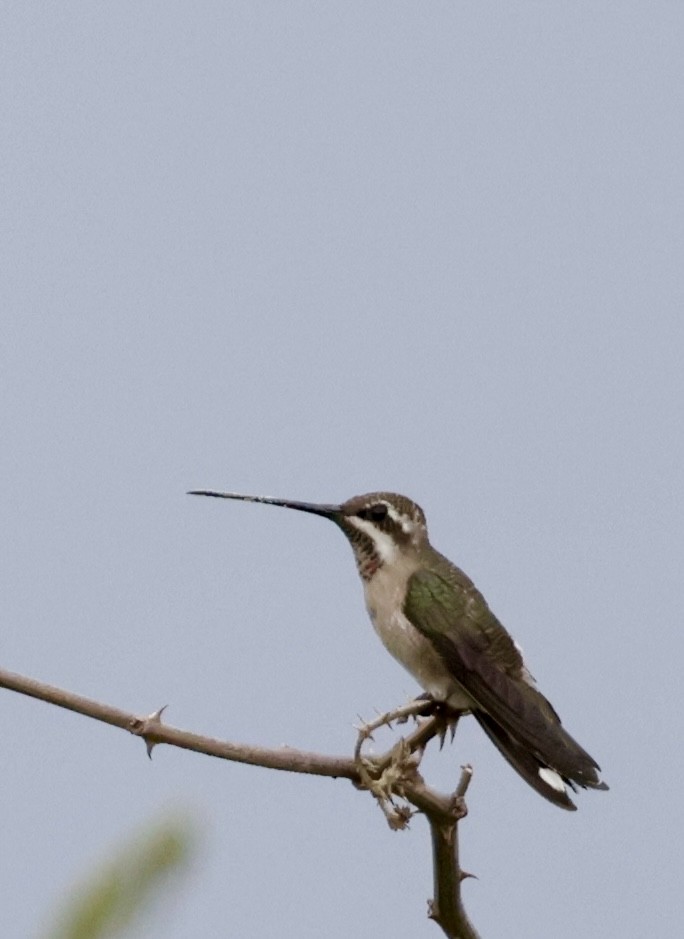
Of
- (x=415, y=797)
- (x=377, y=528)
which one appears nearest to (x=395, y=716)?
(x=415, y=797)

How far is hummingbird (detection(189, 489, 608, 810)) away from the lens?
2162 mm

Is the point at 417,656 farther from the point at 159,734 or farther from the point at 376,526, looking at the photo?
the point at 159,734

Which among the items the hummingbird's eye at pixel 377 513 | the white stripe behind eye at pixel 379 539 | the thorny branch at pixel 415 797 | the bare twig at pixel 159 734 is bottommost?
the thorny branch at pixel 415 797

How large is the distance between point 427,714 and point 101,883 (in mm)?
1523

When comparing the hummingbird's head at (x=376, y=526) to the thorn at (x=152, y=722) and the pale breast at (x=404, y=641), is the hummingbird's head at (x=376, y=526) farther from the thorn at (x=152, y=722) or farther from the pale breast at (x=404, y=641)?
the thorn at (x=152, y=722)

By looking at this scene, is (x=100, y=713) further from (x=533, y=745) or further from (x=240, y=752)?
(x=533, y=745)

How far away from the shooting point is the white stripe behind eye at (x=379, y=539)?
8.70ft

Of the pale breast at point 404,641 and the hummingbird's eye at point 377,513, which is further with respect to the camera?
the hummingbird's eye at point 377,513

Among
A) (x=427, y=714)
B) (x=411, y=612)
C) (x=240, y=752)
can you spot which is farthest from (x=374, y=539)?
(x=240, y=752)

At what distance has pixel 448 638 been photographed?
2.49 metres

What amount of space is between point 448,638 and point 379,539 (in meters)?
0.28

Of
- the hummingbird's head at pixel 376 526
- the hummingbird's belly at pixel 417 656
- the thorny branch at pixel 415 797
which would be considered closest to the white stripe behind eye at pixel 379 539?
the hummingbird's head at pixel 376 526

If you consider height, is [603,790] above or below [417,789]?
below

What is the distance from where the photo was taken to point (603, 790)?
6.51ft
